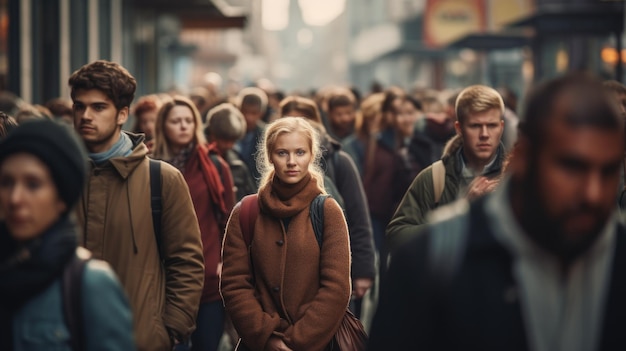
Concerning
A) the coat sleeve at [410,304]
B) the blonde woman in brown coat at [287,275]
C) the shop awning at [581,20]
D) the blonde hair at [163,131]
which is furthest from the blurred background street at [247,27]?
the coat sleeve at [410,304]

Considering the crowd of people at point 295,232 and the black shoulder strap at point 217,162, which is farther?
the black shoulder strap at point 217,162

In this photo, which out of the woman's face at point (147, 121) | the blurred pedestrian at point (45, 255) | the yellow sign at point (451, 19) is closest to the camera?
the blurred pedestrian at point (45, 255)

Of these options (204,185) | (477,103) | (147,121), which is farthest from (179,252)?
(147,121)

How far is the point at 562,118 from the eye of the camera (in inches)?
107

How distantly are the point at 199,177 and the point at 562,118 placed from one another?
5535mm

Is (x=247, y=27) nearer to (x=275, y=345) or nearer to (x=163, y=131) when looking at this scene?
(x=163, y=131)

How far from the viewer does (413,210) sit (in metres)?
6.06

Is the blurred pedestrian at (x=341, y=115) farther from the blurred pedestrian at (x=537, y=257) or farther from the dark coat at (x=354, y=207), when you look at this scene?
the blurred pedestrian at (x=537, y=257)

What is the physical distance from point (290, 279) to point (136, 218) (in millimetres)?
884

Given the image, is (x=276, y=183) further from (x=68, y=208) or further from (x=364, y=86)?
(x=364, y=86)

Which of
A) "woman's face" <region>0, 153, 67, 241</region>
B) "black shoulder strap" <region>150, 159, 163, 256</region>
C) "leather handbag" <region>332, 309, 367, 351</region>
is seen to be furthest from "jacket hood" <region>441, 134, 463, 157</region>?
"woman's face" <region>0, 153, 67, 241</region>

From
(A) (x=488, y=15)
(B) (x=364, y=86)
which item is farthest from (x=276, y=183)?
(B) (x=364, y=86)

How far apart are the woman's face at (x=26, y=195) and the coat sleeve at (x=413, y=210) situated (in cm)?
259

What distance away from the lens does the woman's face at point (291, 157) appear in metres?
6.04
